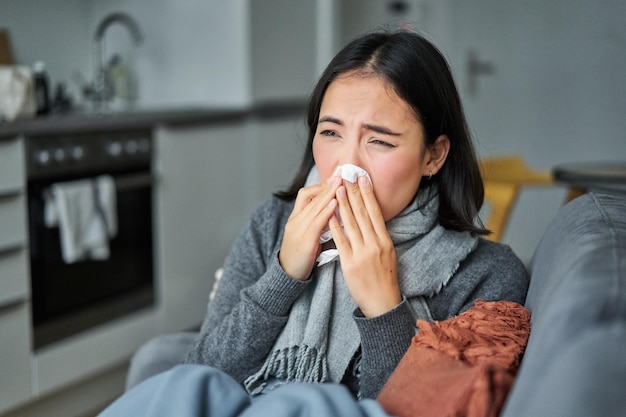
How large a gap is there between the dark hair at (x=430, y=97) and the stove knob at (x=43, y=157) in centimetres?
147

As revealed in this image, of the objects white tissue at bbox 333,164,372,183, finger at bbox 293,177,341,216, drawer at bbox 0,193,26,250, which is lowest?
drawer at bbox 0,193,26,250

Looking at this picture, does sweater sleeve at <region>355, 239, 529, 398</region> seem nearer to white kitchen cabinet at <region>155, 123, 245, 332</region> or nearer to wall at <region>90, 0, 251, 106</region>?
white kitchen cabinet at <region>155, 123, 245, 332</region>

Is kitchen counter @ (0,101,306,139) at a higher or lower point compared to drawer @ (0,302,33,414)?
higher

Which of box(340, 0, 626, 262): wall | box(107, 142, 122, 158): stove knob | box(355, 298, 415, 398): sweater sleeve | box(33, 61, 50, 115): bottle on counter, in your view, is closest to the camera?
box(355, 298, 415, 398): sweater sleeve

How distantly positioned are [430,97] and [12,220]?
5.56 feet

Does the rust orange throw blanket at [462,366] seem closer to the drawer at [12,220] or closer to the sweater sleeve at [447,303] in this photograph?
the sweater sleeve at [447,303]

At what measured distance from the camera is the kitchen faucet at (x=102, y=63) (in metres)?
3.60

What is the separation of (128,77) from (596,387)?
137 inches

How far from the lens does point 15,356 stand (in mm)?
2646

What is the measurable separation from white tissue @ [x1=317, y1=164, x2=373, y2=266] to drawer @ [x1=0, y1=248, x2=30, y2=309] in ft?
5.10

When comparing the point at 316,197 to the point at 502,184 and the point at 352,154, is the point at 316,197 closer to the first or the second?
the point at 352,154

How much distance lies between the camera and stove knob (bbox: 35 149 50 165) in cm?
270

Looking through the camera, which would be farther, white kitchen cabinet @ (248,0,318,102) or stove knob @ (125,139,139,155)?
white kitchen cabinet @ (248,0,318,102)

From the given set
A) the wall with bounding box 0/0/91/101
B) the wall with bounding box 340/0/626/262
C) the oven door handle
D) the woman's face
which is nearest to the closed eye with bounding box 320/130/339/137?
the woman's face
